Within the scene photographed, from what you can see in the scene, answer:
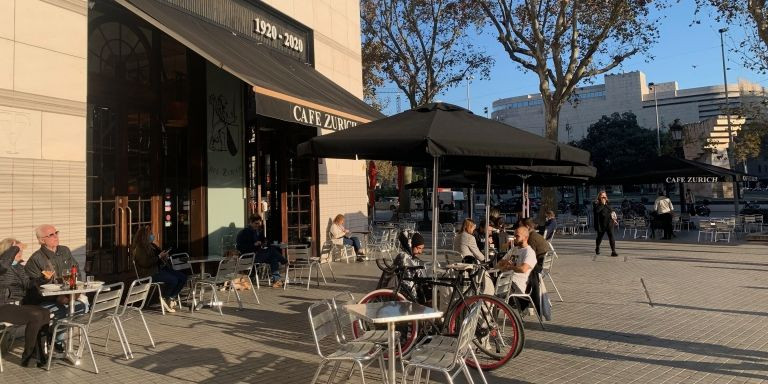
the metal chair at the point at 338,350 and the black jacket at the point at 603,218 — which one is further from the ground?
the black jacket at the point at 603,218

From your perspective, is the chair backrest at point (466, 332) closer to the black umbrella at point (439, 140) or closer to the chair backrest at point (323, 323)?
the chair backrest at point (323, 323)

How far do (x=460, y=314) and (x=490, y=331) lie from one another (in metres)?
0.37

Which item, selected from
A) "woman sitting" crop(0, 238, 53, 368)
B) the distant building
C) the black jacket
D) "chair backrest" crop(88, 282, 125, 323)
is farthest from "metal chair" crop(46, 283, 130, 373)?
the distant building

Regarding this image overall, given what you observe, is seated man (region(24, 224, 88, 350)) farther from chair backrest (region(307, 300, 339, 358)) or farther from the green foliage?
the green foliage

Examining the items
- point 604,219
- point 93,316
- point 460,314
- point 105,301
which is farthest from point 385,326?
point 604,219

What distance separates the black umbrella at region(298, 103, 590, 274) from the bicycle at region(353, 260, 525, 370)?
1.69ft

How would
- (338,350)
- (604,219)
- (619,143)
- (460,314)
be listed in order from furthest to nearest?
1. (619,143)
2. (604,219)
3. (460,314)
4. (338,350)

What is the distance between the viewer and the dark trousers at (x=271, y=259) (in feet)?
31.5

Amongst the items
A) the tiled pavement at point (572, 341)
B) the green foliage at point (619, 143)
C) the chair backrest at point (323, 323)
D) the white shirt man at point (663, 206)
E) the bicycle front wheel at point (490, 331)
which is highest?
the green foliage at point (619, 143)

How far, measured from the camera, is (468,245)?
23.5 ft

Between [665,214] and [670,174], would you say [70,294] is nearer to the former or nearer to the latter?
[670,174]

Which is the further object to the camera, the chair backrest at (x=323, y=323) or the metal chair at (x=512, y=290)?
the metal chair at (x=512, y=290)

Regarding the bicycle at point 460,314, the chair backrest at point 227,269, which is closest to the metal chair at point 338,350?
the bicycle at point 460,314

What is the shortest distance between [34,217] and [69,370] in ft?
7.37
